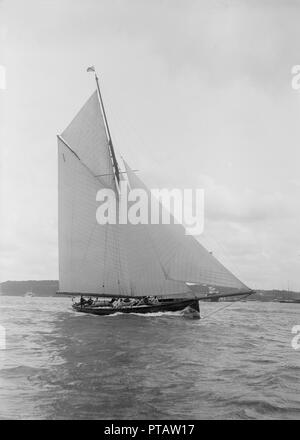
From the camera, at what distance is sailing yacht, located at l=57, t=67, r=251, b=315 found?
102ft

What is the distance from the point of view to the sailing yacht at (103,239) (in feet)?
102

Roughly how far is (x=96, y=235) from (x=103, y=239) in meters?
0.61

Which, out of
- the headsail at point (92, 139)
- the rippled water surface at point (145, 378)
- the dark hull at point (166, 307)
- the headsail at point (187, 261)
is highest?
the headsail at point (92, 139)

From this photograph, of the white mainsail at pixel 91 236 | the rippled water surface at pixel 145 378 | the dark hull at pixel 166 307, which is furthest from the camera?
the dark hull at pixel 166 307

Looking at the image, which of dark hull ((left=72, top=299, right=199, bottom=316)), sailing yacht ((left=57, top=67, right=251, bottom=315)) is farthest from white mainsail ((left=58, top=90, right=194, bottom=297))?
dark hull ((left=72, top=299, right=199, bottom=316))

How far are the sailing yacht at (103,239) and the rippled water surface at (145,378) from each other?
29.5 ft

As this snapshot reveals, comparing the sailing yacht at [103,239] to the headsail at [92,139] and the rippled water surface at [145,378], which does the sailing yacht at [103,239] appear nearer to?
the headsail at [92,139]

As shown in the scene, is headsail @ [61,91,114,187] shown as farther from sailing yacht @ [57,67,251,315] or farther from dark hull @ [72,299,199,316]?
dark hull @ [72,299,199,316]

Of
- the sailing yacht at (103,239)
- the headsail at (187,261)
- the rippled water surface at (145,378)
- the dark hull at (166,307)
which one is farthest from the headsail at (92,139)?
the rippled water surface at (145,378)

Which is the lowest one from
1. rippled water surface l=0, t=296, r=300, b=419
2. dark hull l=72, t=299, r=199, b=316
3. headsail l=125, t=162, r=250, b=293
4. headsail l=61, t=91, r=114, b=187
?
dark hull l=72, t=299, r=199, b=316

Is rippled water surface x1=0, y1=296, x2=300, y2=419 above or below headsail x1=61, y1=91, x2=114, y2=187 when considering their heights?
below

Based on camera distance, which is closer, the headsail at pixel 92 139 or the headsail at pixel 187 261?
the headsail at pixel 187 261

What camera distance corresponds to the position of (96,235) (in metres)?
33.2
